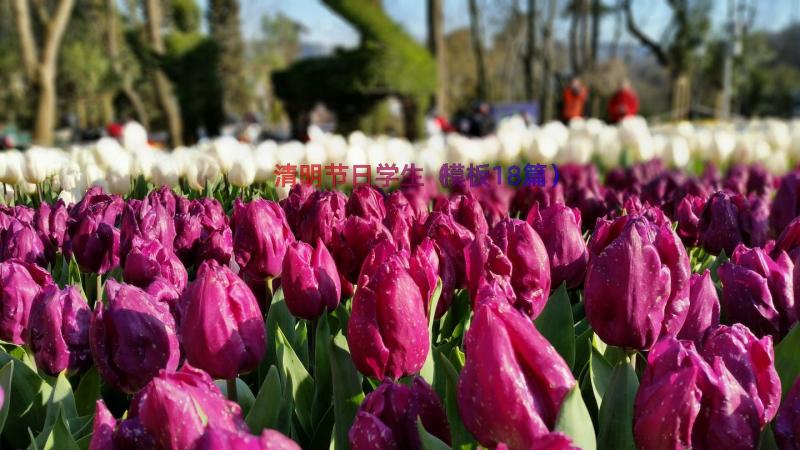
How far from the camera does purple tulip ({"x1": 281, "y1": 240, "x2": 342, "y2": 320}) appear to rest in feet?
4.15

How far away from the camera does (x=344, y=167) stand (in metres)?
3.96

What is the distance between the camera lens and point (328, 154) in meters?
4.44

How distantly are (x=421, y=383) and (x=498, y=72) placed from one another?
5586 centimetres

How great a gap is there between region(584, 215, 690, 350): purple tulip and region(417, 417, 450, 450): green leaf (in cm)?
35

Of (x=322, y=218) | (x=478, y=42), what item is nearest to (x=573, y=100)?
(x=322, y=218)

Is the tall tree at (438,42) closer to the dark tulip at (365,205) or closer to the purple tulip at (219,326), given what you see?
the dark tulip at (365,205)

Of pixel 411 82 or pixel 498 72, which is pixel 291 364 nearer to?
pixel 411 82

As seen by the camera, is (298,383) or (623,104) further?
(623,104)

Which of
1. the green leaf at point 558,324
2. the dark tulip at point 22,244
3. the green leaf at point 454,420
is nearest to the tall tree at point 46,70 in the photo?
the dark tulip at point 22,244

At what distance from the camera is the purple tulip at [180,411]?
726 mm

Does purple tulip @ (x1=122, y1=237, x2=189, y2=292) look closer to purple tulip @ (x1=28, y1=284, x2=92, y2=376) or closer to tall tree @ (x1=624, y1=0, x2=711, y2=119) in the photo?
purple tulip @ (x1=28, y1=284, x2=92, y2=376)

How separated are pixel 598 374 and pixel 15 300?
926 mm

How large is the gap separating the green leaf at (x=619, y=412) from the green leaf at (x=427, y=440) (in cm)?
23

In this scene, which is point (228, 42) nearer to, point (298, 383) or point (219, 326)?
point (298, 383)
